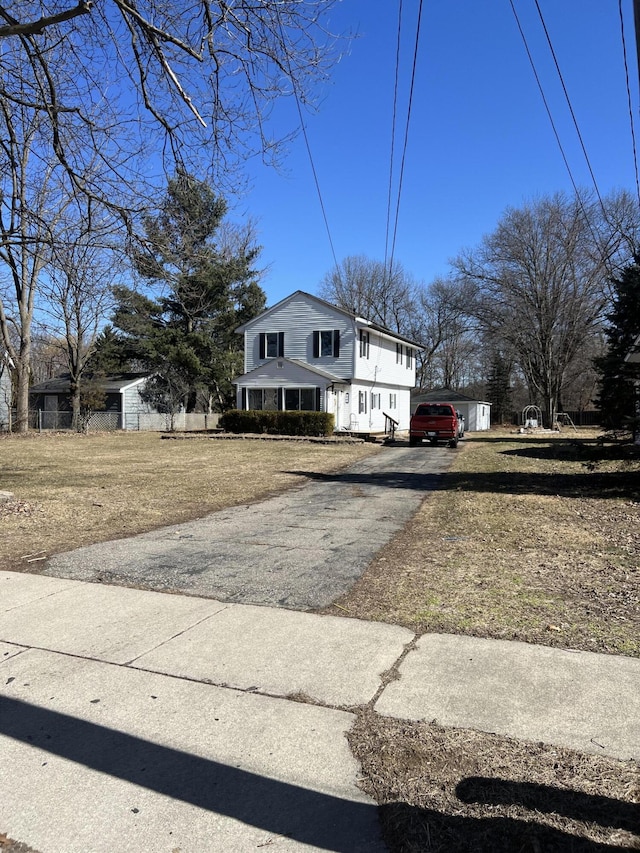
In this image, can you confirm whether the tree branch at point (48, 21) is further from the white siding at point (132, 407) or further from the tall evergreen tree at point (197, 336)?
the white siding at point (132, 407)

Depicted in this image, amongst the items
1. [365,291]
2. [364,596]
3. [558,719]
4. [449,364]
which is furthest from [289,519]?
[449,364]

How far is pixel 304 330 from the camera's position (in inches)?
1344

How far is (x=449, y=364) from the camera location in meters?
66.6

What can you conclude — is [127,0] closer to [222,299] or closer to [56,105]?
[56,105]

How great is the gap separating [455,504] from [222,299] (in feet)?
113

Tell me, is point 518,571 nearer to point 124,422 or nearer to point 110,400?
point 124,422

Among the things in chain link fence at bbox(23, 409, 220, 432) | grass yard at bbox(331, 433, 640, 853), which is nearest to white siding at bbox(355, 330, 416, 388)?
chain link fence at bbox(23, 409, 220, 432)

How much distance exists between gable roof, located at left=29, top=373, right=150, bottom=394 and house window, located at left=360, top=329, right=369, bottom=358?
18.1 metres

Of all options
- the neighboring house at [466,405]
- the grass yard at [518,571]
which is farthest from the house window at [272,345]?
the grass yard at [518,571]

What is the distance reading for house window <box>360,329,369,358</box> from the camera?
1337 inches

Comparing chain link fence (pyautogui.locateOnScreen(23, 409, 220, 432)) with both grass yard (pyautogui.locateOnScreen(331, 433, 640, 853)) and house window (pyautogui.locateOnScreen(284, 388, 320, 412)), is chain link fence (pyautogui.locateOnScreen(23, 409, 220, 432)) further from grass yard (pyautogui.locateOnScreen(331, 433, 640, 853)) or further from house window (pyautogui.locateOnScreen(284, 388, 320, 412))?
grass yard (pyautogui.locateOnScreen(331, 433, 640, 853))

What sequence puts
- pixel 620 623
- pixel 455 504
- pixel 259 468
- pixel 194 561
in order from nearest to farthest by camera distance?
pixel 620 623 → pixel 194 561 → pixel 455 504 → pixel 259 468

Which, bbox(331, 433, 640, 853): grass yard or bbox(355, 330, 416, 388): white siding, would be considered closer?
bbox(331, 433, 640, 853): grass yard

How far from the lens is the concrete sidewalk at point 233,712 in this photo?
239 centimetres
